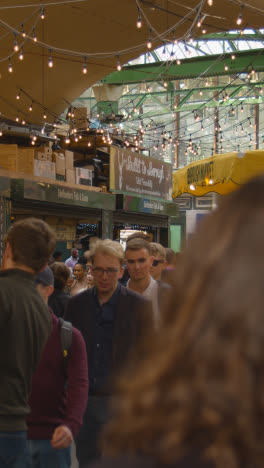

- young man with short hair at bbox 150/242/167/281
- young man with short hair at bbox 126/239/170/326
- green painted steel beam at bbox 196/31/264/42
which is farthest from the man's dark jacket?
green painted steel beam at bbox 196/31/264/42

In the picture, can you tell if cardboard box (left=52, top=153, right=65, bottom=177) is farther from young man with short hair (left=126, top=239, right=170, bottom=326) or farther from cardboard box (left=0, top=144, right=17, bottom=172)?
young man with short hair (left=126, top=239, right=170, bottom=326)

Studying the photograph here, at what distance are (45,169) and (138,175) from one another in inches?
130

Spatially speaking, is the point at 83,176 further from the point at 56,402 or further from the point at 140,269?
the point at 56,402

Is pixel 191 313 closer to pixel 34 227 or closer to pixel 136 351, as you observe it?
pixel 136 351

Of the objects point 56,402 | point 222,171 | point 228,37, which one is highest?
point 228,37

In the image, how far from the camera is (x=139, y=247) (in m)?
5.30

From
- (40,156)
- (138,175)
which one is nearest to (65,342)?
(40,156)

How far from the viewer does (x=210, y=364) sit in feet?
2.56

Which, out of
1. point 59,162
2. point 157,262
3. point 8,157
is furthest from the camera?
point 59,162

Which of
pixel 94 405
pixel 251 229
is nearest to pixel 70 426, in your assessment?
pixel 94 405

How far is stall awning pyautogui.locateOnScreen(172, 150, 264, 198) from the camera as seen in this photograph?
344 inches

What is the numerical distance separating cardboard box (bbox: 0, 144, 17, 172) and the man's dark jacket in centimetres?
779

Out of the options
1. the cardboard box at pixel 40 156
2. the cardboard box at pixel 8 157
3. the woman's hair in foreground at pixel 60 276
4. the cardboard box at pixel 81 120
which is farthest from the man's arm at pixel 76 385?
the cardboard box at pixel 81 120

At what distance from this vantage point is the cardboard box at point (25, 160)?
11.8 metres
